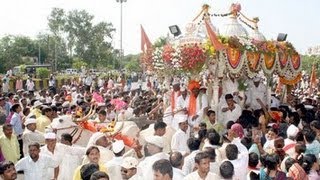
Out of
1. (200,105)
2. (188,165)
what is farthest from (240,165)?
(200,105)

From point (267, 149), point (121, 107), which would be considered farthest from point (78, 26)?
point (267, 149)

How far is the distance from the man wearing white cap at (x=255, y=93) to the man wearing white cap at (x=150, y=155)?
6846 millimetres

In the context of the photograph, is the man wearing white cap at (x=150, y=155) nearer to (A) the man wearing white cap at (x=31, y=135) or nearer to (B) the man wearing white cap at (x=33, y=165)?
(B) the man wearing white cap at (x=33, y=165)

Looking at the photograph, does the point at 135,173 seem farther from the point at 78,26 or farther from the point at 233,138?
the point at 78,26

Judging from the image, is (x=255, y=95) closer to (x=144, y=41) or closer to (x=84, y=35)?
(x=144, y=41)

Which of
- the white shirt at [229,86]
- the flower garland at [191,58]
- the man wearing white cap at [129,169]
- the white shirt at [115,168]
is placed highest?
the flower garland at [191,58]

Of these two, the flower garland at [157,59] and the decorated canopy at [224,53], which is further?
the flower garland at [157,59]

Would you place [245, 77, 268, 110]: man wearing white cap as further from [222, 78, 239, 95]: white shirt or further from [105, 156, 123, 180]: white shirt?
[105, 156, 123, 180]: white shirt

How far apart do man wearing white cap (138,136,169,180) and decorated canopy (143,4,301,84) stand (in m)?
4.38

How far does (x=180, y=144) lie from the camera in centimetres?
789

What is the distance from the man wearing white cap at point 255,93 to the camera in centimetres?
1293

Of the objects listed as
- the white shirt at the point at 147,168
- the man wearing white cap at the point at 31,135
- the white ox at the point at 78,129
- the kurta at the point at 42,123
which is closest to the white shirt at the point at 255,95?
the white ox at the point at 78,129

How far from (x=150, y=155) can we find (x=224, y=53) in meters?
5.36

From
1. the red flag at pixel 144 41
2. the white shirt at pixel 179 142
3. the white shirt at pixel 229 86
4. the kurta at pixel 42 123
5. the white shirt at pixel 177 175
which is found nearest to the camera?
the white shirt at pixel 177 175
